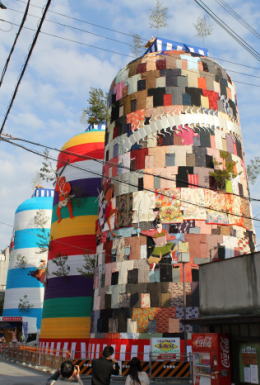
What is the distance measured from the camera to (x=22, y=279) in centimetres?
5966

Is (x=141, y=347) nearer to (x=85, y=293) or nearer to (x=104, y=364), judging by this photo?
(x=85, y=293)

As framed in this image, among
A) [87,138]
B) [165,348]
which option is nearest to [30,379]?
[165,348]

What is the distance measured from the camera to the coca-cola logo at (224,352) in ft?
56.8

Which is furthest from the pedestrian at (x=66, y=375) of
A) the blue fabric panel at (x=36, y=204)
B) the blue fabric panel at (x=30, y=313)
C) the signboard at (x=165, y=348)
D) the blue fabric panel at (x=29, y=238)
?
the blue fabric panel at (x=36, y=204)

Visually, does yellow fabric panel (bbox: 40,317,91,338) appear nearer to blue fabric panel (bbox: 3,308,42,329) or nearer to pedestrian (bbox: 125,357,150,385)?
blue fabric panel (bbox: 3,308,42,329)

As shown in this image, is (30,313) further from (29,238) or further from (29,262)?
(29,238)

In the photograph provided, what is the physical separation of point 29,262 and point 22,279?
255 cm

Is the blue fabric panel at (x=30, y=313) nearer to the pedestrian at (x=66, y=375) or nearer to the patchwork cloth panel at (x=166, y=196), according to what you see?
the patchwork cloth panel at (x=166, y=196)

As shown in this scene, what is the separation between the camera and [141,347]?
25.7 meters

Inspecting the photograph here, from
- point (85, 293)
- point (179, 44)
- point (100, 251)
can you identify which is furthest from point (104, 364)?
point (179, 44)

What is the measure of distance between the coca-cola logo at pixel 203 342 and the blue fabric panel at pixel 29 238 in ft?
149

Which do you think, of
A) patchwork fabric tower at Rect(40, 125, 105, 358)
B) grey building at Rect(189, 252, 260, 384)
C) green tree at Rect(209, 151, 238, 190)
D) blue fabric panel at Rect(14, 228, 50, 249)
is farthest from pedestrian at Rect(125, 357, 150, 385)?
blue fabric panel at Rect(14, 228, 50, 249)

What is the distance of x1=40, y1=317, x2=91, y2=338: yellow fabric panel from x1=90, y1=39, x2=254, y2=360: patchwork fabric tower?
5837mm

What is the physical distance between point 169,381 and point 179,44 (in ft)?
88.4
